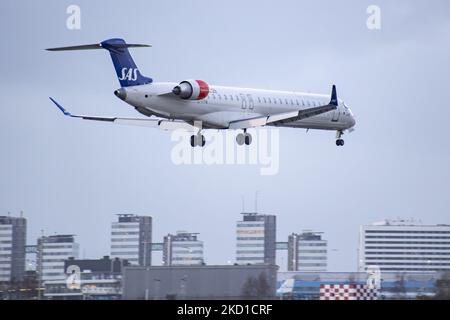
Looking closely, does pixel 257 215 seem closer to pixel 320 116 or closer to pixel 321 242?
pixel 321 242

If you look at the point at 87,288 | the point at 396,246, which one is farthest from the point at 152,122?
the point at 396,246

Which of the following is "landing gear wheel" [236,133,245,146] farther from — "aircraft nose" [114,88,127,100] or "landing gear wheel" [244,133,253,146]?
"aircraft nose" [114,88,127,100]

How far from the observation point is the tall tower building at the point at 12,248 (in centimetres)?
5731

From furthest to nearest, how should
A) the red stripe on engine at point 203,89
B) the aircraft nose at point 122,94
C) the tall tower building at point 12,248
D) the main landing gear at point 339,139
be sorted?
the main landing gear at point 339,139 → the red stripe on engine at point 203,89 → the aircraft nose at point 122,94 → the tall tower building at point 12,248

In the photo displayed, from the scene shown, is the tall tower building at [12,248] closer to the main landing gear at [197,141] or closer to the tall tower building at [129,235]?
the main landing gear at [197,141]

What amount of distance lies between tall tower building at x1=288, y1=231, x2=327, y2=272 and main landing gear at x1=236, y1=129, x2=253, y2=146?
44.2 meters

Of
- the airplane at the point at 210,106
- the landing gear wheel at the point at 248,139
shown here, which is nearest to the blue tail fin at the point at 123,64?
the airplane at the point at 210,106

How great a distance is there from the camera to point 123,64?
73375 mm

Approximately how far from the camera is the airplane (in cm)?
7169

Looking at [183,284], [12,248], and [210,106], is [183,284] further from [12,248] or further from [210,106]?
[12,248]

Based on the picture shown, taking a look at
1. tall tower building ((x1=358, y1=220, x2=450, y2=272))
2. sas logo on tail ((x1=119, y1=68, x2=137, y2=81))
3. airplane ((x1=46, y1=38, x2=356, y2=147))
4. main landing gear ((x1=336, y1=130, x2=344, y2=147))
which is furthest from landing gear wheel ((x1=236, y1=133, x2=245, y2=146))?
tall tower building ((x1=358, y1=220, x2=450, y2=272))

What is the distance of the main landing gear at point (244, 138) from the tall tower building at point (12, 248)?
1400 centimetres
